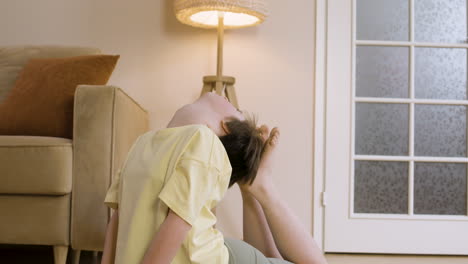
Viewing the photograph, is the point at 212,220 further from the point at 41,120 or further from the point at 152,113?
the point at 152,113

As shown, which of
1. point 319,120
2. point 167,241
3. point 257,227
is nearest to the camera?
point 167,241

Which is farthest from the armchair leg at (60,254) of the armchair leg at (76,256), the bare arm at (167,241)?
the bare arm at (167,241)

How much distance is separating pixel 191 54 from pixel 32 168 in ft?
3.98

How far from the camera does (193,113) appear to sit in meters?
1.50

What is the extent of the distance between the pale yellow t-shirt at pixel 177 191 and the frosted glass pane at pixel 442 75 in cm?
197

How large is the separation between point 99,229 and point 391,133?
5.47 ft

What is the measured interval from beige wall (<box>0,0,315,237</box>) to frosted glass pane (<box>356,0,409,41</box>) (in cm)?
29

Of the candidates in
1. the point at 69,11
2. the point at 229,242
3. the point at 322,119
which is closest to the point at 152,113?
Answer: the point at 69,11

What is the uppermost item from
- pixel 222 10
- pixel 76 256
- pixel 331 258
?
pixel 222 10

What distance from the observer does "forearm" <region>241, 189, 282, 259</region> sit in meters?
1.69

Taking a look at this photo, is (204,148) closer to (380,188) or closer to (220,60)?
(220,60)

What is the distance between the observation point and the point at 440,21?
9.29 feet

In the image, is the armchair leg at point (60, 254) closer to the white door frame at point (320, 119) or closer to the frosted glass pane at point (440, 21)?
the white door frame at point (320, 119)

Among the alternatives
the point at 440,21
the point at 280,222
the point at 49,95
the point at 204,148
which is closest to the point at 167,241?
the point at 204,148
